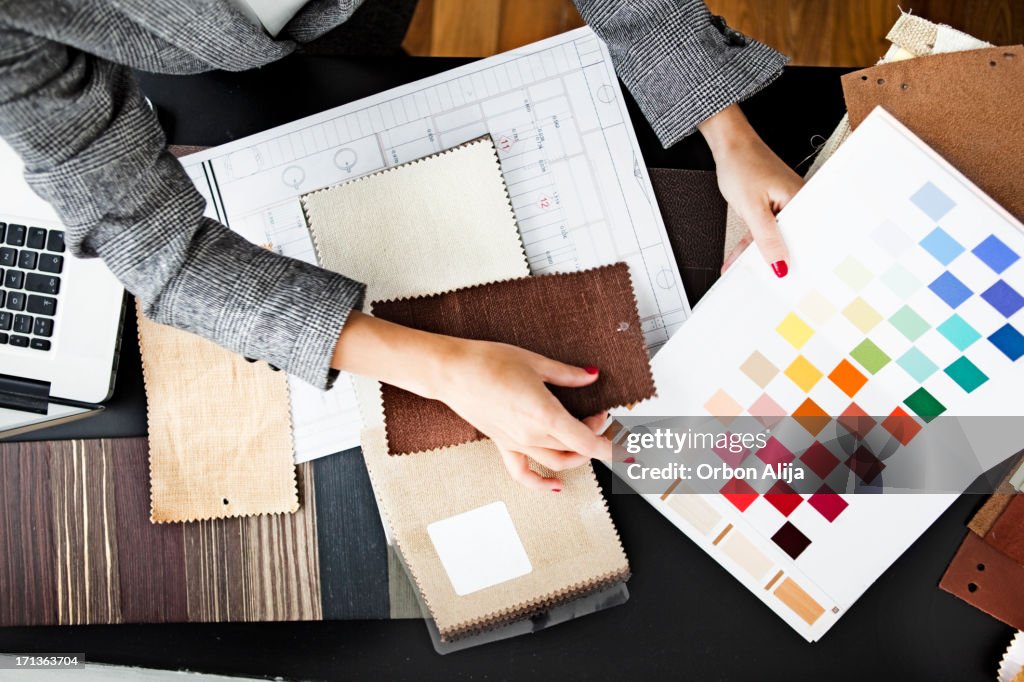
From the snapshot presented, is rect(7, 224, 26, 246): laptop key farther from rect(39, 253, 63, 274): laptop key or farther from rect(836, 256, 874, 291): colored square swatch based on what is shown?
rect(836, 256, 874, 291): colored square swatch

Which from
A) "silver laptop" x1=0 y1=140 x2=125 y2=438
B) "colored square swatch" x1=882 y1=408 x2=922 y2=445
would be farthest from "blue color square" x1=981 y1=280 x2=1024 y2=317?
"silver laptop" x1=0 y1=140 x2=125 y2=438

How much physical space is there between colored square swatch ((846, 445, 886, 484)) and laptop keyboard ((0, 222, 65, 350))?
0.81 meters

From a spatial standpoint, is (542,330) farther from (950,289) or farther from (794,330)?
(950,289)

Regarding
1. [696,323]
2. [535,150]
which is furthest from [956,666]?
[535,150]

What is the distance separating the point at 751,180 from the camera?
0.71 meters

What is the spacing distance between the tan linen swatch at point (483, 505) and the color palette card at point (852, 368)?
66 mm

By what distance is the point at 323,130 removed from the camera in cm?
78

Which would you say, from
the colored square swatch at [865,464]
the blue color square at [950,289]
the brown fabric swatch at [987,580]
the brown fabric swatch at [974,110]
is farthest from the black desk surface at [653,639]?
the brown fabric swatch at [974,110]

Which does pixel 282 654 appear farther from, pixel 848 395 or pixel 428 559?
pixel 848 395

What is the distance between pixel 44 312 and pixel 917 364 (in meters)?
0.85

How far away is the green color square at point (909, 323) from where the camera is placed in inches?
26.6

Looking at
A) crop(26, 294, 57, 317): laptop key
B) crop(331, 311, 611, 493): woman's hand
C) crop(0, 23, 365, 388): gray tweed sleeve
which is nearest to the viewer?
crop(0, 23, 365, 388): gray tweed sleeve

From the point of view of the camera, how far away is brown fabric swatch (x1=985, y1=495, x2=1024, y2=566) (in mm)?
729

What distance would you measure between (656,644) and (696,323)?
34 cm
